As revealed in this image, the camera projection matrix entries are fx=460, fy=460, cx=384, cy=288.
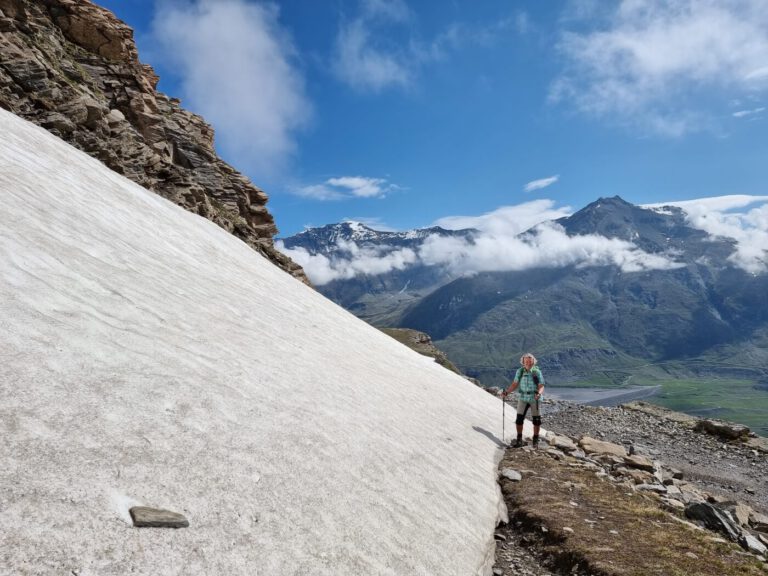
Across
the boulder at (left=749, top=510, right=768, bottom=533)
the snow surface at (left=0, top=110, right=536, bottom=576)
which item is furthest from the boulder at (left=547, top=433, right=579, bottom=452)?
the boulder at (left=749, top=510, right=768, bottom=533)

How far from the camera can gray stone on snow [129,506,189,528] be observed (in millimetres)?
6184

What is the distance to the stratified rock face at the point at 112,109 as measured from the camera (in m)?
35.8

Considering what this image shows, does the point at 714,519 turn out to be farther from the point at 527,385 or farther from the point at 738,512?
the point at 527,385

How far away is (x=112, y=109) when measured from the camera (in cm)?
4525

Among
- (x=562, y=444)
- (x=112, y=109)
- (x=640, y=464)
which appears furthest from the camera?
(x=112, y=109)

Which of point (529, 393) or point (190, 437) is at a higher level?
point (529, 393)

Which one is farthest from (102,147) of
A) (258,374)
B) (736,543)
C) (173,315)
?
(736,543)

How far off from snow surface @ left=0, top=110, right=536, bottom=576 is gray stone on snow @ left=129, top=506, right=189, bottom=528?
113 mm

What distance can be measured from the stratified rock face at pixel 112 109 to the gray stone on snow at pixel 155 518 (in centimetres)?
3744

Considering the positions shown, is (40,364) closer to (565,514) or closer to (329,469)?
(329,469)

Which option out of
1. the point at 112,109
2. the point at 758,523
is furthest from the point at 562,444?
the point at 112,109

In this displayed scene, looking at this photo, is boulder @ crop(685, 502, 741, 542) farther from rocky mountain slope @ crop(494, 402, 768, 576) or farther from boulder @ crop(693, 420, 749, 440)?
boulder @ crop(693, 420, 749, 440)

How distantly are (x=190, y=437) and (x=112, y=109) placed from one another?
48.0 m

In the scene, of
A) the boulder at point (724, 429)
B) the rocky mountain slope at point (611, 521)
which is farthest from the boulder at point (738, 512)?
the boulder at point (724, 429)
